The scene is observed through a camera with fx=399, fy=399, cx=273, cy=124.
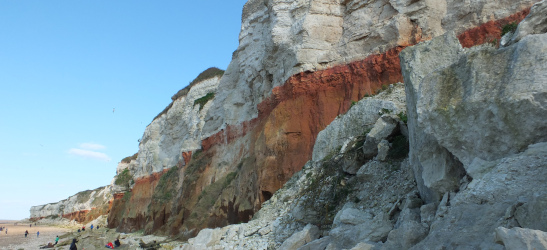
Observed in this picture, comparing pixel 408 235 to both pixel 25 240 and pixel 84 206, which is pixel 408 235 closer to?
pixel 25 240

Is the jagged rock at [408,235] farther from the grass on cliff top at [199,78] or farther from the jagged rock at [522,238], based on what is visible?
the grass on cliff top at [199,78]

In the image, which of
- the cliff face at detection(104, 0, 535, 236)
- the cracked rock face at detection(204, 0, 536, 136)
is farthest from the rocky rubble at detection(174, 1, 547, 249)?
the cracked rock face at detection(204, 0, 536, 136)

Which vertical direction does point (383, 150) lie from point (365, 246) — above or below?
above

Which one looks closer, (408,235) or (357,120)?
(408,235)

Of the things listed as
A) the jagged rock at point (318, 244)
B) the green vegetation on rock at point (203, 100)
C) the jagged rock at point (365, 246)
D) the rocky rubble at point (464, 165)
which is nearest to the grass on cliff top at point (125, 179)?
the green vegetation on rock at point (203, 100)

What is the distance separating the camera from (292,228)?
36.7 ft

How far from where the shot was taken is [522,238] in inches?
148

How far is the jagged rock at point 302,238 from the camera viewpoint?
9469mm

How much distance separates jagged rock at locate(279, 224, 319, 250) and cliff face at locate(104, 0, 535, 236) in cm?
679

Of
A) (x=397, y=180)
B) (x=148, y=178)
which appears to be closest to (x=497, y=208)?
(x=397, y=180)

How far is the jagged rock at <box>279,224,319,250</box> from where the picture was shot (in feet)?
31.1

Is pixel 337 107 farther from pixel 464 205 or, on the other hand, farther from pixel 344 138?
pixel 464 205

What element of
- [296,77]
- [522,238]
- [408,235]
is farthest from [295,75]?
[522,238]

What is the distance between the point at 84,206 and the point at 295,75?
72.7 meters
